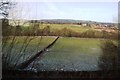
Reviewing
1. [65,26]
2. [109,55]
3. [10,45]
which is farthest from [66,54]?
[10,45]

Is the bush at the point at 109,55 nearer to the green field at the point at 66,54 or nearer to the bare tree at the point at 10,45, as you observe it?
the green field at the point at 66,54

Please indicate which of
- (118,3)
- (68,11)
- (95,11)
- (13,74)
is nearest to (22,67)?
(13,74)

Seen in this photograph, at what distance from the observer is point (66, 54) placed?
487 cm

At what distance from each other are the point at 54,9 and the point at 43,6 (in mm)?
186

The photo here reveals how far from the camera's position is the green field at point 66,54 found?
4848 mm

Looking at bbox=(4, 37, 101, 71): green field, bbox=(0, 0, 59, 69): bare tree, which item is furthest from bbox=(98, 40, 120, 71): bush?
bbox=(0, 0, 59, 69): bare tree

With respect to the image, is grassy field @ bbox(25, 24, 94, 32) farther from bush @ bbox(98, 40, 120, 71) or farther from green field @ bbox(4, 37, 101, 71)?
bush @ bbox(98, 40, 120, 71)

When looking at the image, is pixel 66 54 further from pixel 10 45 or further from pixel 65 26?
pixel 10 45

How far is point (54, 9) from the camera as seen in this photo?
4.87 metres

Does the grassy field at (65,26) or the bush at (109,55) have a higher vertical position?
the grassy field at (65,26)

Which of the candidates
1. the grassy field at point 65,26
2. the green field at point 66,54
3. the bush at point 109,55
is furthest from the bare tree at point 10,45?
the bush at point 109,55

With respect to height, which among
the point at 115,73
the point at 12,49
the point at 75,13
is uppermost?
the point at 75,13

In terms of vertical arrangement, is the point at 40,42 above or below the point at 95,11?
below

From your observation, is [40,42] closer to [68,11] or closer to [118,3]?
[68,11]
